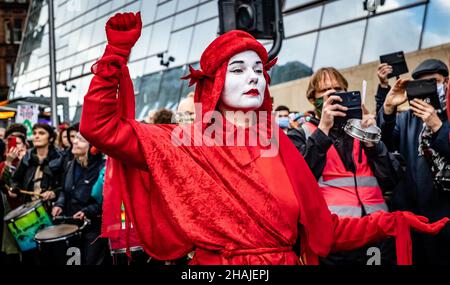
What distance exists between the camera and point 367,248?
428 centimetres

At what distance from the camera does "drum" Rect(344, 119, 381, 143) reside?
4004 millimetres

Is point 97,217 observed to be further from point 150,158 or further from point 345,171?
point 150,158

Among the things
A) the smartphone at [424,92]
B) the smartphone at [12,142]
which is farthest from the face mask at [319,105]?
the smartphone at [12,142]

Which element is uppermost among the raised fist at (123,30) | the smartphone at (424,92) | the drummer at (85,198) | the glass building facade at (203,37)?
the glass building facade at (203,37)

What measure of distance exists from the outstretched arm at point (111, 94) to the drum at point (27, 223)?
4418mm

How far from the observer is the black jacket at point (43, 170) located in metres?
7.82

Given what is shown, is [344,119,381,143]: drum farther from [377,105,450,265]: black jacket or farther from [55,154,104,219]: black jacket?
[55,154,104,219]: black jacket

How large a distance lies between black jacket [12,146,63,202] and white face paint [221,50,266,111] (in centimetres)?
496

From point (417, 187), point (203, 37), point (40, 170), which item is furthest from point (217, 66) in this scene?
point (203, 37)

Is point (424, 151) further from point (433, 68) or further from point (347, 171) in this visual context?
point (347, 171)

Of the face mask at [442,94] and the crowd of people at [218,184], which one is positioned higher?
the face mask at [442,94]

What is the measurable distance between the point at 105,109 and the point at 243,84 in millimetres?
662

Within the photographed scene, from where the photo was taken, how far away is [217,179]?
297 cm

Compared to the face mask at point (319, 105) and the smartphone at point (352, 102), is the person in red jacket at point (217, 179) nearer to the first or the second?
the smartphone at point (352, 102)
